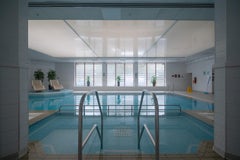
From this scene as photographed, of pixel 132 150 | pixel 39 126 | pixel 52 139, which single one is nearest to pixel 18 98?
pixel 52 139

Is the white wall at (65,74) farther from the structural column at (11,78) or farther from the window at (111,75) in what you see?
the structural column at (11,78)

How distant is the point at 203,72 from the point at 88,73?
996 centimetres

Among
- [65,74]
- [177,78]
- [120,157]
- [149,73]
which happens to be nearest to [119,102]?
[120,157]

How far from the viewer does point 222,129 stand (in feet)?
7.22

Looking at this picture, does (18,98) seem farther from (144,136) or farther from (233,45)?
(233,45)

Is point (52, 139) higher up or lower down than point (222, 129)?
lower down

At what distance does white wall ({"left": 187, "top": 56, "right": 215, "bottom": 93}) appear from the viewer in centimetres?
1078

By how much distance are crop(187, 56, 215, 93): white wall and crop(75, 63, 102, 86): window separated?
8371mm

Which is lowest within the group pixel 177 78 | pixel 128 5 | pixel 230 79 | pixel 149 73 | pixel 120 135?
pixel 120 135

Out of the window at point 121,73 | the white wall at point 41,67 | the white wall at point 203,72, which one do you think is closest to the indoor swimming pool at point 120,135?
the white wall at point 203,72

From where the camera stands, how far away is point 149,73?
15.6 metres

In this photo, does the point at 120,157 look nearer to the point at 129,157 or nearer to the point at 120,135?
the point at 129,157

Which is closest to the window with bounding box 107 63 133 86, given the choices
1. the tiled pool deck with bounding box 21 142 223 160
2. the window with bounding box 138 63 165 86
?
the window with bounding box 138 63 165 86

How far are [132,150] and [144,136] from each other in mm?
831
